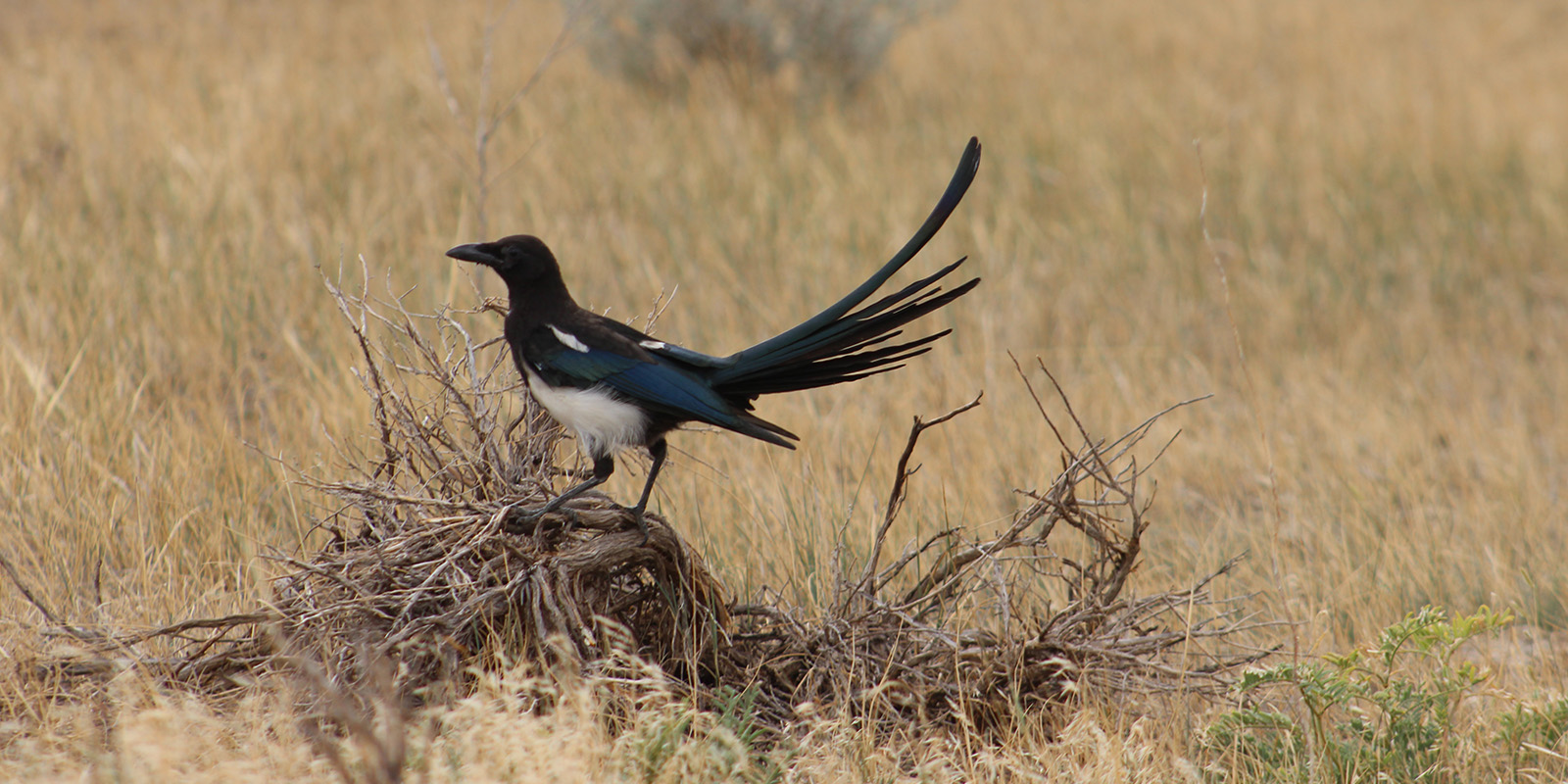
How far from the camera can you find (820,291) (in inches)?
274

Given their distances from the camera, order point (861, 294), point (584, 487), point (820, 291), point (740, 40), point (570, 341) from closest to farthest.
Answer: point (861, 294) → point (584, 487) → point (570, 341) → point (820, 291) → point (740, 40)

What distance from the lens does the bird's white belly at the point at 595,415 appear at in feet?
10.3

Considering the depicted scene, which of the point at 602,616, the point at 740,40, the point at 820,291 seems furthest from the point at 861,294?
the point at 740,40

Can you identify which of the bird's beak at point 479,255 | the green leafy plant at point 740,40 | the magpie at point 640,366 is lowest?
the magpie at point 640,366

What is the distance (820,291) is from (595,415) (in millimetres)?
3893

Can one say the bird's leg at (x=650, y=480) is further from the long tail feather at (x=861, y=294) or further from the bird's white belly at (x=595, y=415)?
the long tail feather at (x=861, y=294)

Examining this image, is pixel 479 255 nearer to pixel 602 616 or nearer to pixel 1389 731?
pixel 602 616

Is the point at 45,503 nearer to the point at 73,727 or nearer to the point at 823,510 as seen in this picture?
the point at 73,727

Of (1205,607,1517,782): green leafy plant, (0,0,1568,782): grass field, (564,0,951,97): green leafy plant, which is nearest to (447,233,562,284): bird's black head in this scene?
(0,0,1568,782): grass field

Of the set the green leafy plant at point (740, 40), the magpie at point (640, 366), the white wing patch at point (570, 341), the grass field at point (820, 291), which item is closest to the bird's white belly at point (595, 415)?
the magpie at point (640, 366)

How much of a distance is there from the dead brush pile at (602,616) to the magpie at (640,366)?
0.61ft

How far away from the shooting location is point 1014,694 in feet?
10.5

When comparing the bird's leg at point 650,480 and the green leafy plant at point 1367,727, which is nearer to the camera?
the green leafy plant at point 1367,727

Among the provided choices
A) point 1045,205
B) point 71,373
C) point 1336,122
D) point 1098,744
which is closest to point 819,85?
point 1045,205
